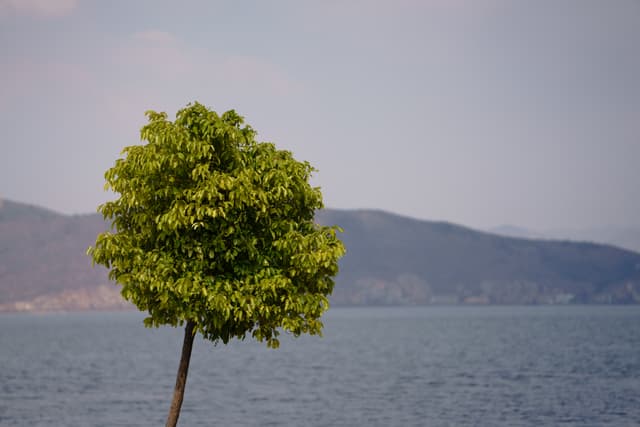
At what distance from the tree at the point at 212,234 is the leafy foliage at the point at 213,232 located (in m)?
0.03

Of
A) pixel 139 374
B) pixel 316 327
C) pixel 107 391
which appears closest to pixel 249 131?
pixel 316 327

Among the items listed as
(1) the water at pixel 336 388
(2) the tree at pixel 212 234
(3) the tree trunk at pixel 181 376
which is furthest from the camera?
(1) the water at pixel 336 388

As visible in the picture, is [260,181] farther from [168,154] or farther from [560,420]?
[560,420]

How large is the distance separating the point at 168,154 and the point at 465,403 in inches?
1760

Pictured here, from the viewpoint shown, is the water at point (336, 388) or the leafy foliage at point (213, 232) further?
the water at point (336, 388)

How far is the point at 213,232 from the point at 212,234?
0.06 m

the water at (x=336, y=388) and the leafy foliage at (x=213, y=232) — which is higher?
the leafy foliage at (x=213, y=232)

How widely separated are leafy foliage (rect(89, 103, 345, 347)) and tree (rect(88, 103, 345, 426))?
28mm

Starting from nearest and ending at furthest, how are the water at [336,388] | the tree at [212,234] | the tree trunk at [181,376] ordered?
the tree at [212,234]
the tree trunk at [181,376]
the water at [336,388]

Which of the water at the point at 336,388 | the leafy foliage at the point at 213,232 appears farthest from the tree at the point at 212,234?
the water at the point at 336,388

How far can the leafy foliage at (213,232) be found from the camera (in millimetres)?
19156

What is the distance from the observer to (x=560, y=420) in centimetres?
5019

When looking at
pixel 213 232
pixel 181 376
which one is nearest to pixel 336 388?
pixel 181 376

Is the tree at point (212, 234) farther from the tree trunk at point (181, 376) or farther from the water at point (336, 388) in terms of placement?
the water at point (336, 388)
